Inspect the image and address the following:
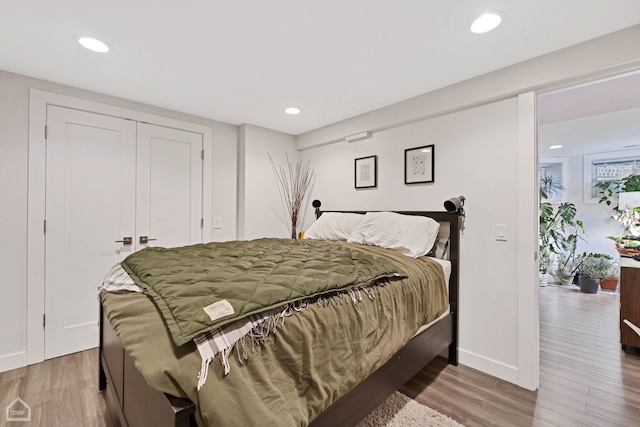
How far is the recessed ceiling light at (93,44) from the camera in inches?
73.6

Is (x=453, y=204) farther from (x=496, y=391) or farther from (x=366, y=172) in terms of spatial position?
(x=496, y=391)

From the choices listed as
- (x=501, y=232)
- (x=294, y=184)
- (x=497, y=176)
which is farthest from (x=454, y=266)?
(x=294, y=184)

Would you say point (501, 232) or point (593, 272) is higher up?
point (501, 232)

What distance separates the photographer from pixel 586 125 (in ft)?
11.7

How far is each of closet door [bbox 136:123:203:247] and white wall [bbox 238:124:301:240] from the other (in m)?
0.50

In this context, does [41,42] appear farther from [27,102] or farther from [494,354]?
[494,354]

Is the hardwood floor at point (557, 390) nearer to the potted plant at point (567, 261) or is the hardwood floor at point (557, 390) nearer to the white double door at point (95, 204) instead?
the potted plant at point (567, 261)

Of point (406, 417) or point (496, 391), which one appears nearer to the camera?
point (406, 417)

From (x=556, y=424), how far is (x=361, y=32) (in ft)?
8.43

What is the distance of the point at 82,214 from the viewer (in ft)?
8.71

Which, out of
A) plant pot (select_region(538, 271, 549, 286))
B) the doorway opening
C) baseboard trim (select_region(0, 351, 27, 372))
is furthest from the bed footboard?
plant pot (select_region(538, 271, 549, 286))

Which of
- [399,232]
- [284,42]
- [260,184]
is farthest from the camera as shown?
[260,184]

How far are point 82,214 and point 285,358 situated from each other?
8.53 ft

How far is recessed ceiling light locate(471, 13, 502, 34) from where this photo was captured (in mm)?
1631
